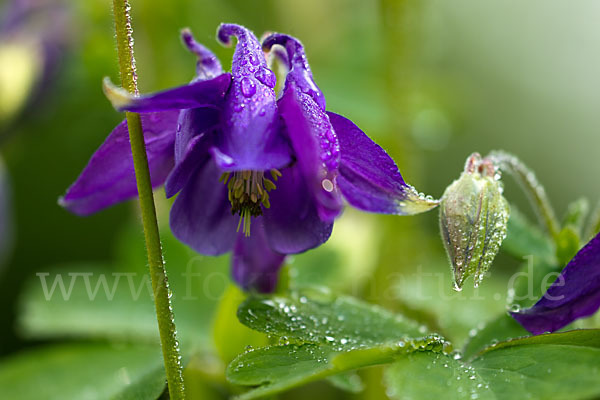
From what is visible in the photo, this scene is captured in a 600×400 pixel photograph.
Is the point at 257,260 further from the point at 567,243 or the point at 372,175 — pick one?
the point at 567,243

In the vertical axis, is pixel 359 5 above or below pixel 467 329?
above

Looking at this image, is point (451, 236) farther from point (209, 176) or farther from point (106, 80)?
point (106, 80)

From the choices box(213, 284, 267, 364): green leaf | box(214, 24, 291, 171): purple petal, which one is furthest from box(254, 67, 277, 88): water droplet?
box(213, 284, 267, 364): green leaf

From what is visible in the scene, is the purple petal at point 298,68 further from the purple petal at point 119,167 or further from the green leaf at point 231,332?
the green leaf at point 231,332

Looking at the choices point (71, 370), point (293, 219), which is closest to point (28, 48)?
point (71, 370)

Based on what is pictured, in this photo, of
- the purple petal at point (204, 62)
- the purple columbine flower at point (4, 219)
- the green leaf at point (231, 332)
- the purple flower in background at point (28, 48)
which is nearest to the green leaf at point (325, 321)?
the green leaf at point (231, 332)

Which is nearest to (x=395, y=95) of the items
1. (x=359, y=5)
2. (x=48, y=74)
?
(x=48, y=74)
